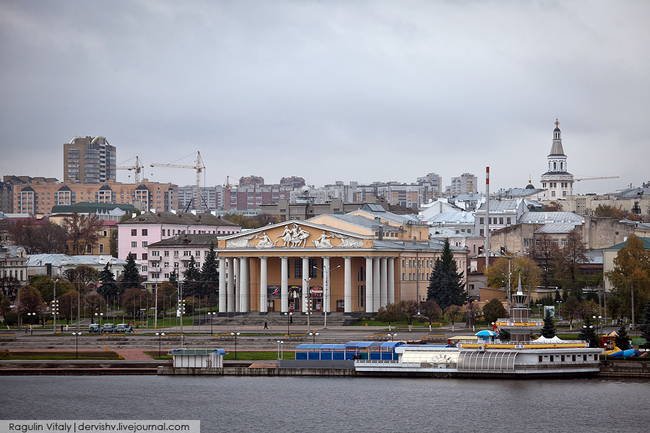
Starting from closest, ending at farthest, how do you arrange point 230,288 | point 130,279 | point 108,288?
point 230,288
point 108,288
point 130,279

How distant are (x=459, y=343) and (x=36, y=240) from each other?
127375mm

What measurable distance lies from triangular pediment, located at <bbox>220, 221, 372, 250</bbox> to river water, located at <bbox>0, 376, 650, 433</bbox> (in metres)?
37.7

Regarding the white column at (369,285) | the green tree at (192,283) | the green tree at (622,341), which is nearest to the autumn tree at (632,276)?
the green tree at (622,341)

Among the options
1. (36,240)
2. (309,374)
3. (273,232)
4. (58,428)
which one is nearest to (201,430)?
(58,428)

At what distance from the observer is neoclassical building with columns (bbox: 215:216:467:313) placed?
361 ft

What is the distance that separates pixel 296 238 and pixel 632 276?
1341 inches

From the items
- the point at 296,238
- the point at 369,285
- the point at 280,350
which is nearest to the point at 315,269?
the point at 296,238

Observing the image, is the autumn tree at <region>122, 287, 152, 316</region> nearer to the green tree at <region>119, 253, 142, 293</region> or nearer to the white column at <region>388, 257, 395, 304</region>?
the green tree at <region>119, 253, 142, 293</region>

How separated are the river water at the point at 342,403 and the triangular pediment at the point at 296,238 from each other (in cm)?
3767

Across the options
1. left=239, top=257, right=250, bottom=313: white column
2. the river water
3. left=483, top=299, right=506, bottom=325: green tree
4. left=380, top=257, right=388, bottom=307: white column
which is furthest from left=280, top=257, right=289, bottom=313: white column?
the river water

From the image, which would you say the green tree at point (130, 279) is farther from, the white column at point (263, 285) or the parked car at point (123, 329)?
the parked car at point (123, 329)

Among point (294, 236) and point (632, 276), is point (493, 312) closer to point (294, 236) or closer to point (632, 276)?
point (632, 276)

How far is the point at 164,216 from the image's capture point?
16712 centimetres

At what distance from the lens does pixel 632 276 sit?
9538 cm
